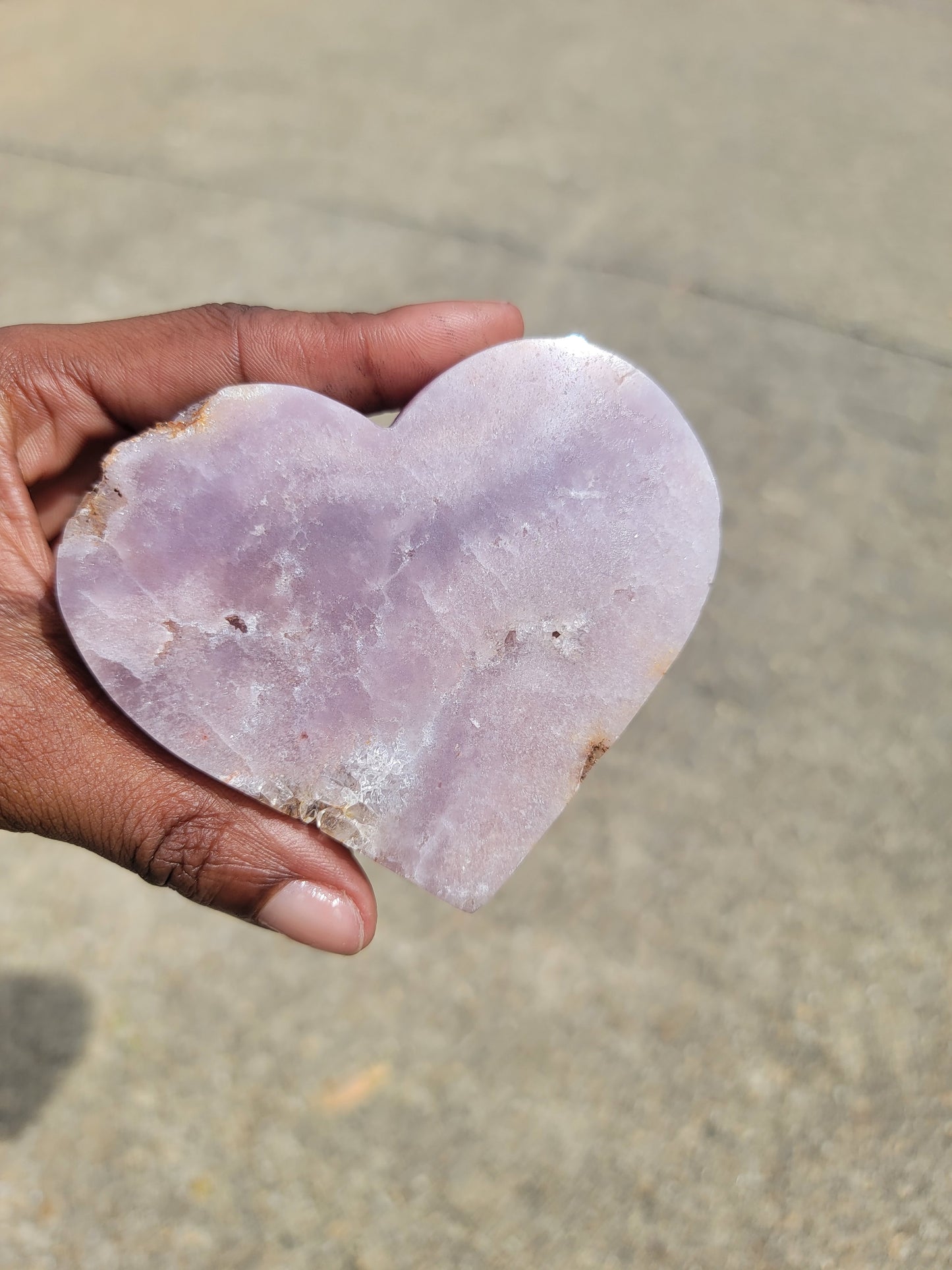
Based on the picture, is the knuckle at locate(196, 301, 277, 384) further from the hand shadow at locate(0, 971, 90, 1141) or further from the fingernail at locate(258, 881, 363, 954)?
the hand shadow at locate(0, 971, 90, 1141)

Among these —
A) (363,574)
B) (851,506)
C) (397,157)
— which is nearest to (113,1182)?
(363,574)

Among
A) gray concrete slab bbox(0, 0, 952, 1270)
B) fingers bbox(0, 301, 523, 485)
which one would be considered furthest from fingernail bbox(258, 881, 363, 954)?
fingers bbox(0, 301, 523, 485)

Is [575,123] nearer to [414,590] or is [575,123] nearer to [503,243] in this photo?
[503,243]

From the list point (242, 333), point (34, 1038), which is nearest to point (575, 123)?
point (242, 333)

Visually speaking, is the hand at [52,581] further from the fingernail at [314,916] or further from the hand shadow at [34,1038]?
the hand shadow at [34,1038]

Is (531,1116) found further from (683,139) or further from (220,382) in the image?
(683,139)

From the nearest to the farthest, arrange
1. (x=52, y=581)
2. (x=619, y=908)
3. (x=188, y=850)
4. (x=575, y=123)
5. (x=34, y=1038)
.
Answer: (x=188, y=850) < (x=52, y=581) < (x=34, y=1038) < (x=619, y=908) < (x=575, y=123)
